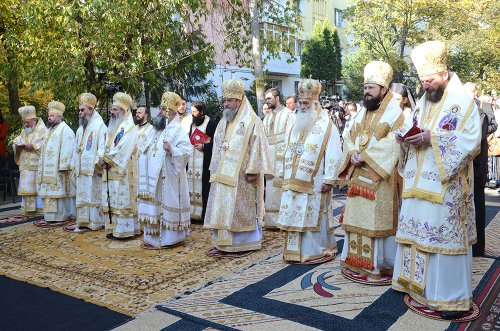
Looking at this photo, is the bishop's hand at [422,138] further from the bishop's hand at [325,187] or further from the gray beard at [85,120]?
the gray beard at [85,120]

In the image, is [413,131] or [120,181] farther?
[120,181]

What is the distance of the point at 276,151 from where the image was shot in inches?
289

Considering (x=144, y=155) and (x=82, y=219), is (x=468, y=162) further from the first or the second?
(x=82, y=219)

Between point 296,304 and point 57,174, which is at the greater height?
point 57,174

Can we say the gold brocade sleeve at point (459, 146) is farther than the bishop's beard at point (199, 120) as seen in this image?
No

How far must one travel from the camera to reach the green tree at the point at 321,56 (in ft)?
98.1

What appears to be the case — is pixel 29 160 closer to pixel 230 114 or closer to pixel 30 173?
pixel 30 173

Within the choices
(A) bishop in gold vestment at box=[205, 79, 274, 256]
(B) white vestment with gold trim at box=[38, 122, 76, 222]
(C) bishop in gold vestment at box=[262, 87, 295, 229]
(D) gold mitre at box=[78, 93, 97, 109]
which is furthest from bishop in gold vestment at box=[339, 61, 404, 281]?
(B) white vestment with gold trim at box=[38, 122, 76, 222]

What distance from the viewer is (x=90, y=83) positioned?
1006 cm

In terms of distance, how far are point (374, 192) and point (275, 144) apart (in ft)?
10.3

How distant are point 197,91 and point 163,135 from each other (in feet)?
32.1

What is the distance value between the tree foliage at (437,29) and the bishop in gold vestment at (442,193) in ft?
50.6

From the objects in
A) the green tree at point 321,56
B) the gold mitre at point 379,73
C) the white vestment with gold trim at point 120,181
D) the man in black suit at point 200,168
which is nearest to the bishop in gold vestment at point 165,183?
the white vestment with gold trim at point 120,181

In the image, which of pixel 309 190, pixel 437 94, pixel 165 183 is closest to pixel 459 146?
pixel 437 94
